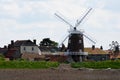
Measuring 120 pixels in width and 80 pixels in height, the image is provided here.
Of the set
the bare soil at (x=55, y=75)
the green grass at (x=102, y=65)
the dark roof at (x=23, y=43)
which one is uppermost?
the dark roof at (x=23, y=43)

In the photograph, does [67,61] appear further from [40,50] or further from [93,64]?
[40,50]

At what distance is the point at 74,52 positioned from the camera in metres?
95.2

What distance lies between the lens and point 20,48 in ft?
386

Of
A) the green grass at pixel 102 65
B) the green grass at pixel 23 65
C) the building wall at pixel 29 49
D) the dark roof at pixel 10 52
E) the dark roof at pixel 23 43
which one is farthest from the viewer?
→ the dark roof at pixel 23 43

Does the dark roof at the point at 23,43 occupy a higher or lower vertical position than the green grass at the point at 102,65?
higher

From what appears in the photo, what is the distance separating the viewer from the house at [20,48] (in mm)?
114875

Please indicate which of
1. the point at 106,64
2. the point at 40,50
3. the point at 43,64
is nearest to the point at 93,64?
the point at 106,64

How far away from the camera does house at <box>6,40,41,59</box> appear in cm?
11488

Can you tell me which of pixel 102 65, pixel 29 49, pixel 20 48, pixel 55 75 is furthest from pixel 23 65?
pixel 29 49

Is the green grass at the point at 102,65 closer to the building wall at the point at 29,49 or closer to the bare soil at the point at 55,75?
the bare soil at the point at 55,75

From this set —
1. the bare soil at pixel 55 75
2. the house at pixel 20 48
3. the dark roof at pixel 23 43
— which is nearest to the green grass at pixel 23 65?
the bare soil at pixel 55 75

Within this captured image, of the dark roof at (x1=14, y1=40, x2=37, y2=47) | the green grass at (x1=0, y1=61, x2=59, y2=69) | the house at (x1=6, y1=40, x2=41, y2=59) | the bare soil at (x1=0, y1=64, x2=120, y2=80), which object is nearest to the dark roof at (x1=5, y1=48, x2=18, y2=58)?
the house at (x1=6, y1=40, x2=41, y2=59)

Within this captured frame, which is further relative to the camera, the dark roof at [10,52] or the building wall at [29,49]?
the building wall at [29,49]

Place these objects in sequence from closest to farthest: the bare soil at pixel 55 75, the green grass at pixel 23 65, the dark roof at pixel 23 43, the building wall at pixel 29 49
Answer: the bare soil at pixel 55 75
the green grass at pixel 23 65
the building wall at pixel 29 49
the dark roof at pixel 23 43
